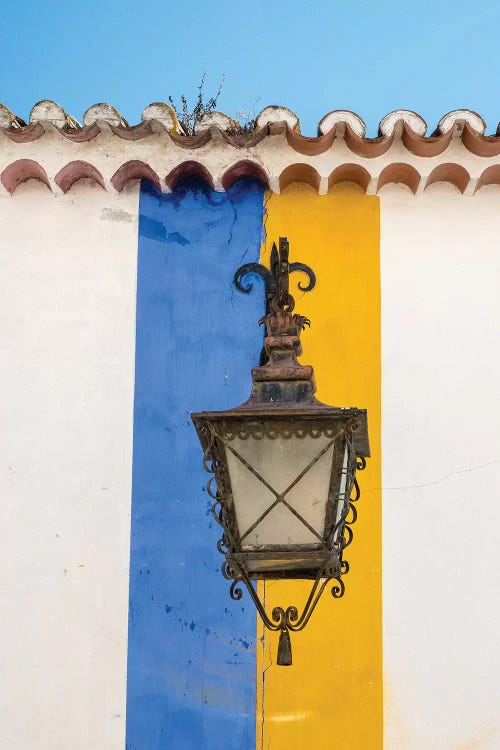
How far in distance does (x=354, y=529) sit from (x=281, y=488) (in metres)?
1.57

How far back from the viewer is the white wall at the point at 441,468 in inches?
164

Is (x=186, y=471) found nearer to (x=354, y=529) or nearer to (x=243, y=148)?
(x=354, y=529)

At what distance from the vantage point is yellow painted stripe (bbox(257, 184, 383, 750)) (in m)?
4.12

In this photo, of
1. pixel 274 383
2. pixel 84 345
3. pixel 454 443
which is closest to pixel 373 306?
pixel 454 443

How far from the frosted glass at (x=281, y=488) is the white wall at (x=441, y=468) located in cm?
155

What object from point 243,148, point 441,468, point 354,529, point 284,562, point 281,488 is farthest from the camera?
point 243,148

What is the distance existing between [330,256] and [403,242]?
14.0 inches

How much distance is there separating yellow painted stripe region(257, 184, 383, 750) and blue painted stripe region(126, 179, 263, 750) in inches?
4.9

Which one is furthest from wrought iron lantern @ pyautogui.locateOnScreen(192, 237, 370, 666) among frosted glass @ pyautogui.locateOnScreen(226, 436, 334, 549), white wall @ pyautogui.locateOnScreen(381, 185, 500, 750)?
white wall @ pyautogui.locateOnScreen(381, 185, 500, 750)

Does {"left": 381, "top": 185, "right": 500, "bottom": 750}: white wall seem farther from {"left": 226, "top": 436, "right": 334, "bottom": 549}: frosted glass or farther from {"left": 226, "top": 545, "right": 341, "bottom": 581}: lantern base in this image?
{"left": 226, "top": 436, "right": 334, "bottom": 549}: frosted glass

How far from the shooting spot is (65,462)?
449 centimetres

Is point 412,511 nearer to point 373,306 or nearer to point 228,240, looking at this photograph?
point 373,306

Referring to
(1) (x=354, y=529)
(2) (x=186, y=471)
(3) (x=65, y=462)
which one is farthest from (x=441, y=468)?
(3) (x=65, y=462)

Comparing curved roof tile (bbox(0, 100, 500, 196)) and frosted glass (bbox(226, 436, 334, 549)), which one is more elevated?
curved roof tile (bbox(0, 100, 500, 196))
